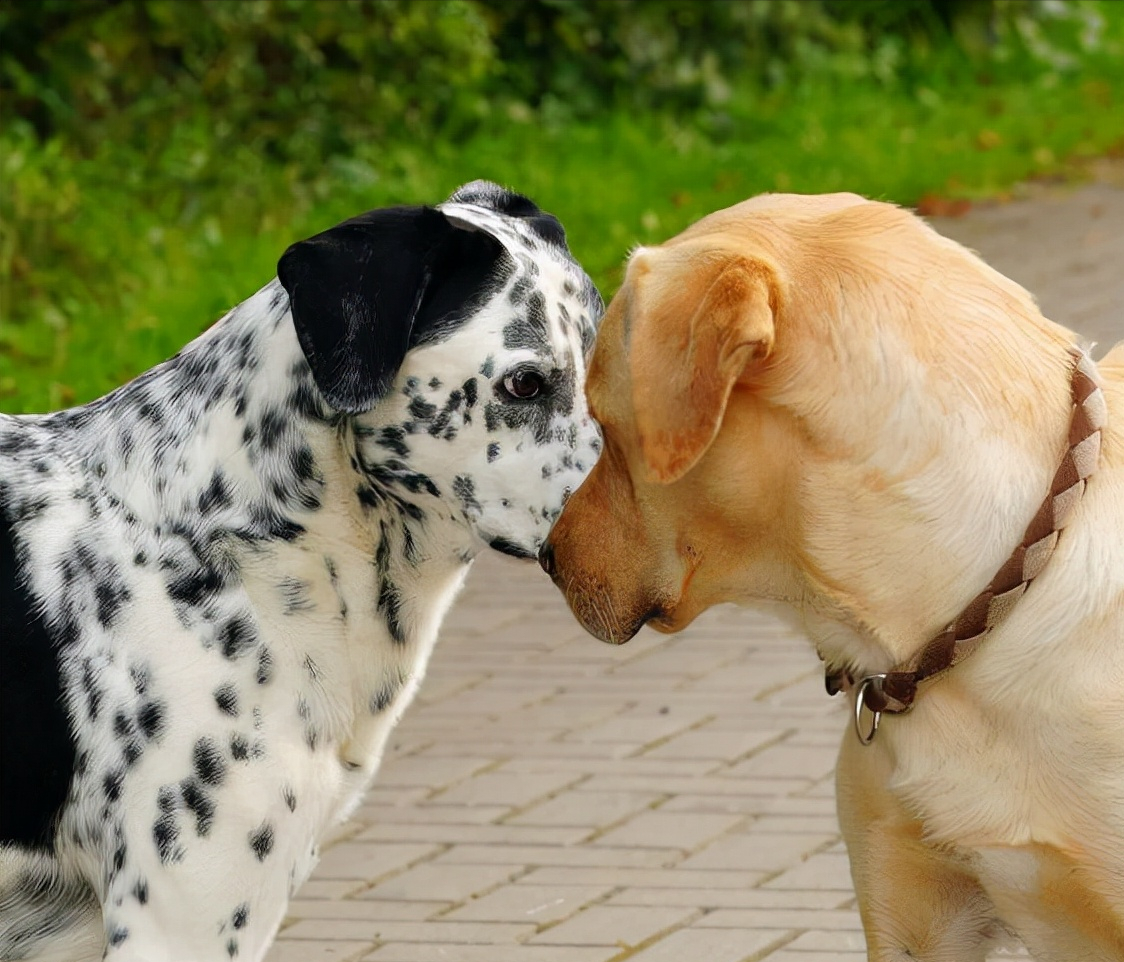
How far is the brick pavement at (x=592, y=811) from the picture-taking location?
4.46 metres

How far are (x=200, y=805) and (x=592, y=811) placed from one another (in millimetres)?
2129

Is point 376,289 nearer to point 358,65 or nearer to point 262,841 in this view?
point 262,841

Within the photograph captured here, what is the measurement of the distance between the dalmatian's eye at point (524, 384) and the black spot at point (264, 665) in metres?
0.60

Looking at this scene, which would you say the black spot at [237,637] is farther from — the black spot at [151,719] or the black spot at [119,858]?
the black spot at [119,858]

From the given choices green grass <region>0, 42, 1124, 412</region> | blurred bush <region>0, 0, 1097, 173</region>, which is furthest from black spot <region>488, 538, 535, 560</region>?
blurred bush <region>0, 0, 1097, 173</region>

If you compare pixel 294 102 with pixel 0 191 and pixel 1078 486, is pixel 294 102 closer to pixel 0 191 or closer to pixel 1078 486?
pixel 0 191

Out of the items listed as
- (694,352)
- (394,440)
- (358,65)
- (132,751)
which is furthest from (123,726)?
(358,65)

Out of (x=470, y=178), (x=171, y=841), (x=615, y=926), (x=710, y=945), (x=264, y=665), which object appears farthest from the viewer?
(x=470, y=178)

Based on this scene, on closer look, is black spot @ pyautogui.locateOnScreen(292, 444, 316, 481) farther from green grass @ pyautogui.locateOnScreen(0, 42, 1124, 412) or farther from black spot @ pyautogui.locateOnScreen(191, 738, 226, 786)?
green grass @ pyautogui.locateOnScreen(0, 42, 1124, 412)

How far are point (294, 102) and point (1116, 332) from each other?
16.1 ft

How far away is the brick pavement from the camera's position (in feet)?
14.6

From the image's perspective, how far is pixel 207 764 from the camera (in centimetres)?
317

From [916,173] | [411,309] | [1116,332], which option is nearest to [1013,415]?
[411,309]

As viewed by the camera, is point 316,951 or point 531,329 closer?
point 531,329
